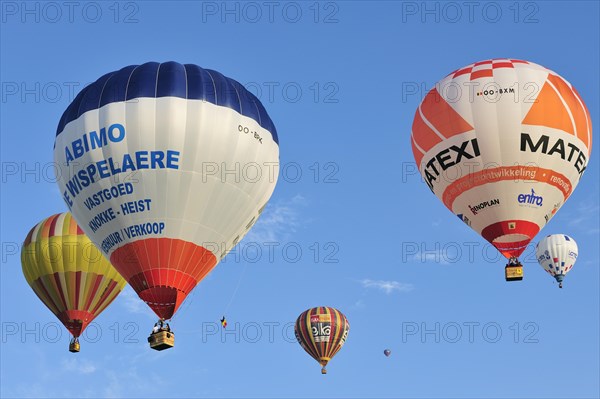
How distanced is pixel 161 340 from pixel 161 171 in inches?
168

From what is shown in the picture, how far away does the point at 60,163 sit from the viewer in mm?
28328

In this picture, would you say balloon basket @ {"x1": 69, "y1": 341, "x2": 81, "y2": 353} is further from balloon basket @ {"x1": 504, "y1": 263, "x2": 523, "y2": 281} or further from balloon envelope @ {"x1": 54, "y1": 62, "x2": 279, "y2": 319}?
balloon basket @ {"x1": 504, "y1": 263, "x2": 523, "y2": 281}

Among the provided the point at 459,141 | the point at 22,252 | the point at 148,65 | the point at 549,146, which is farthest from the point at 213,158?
the point at 22,252

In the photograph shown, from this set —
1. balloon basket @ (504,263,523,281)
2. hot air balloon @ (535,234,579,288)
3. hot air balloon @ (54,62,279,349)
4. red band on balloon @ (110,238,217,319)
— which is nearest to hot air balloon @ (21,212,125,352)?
hot air balloon @ (54,62,279,349)

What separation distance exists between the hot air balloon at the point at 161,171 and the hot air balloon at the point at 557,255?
2227cm

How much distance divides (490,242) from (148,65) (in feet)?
34.9

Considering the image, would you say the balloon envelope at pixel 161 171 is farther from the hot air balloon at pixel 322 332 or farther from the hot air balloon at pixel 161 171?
the hot air balloon at pixel 322 332

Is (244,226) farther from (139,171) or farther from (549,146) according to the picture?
(549,146)

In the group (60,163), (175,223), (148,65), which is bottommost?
(175,223)

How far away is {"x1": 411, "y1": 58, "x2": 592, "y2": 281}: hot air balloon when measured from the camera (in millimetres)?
28641

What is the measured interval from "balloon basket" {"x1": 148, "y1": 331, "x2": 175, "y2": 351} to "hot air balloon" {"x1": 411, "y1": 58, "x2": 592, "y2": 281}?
29.8 feet

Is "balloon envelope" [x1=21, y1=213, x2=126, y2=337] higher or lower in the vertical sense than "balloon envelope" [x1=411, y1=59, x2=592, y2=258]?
lower

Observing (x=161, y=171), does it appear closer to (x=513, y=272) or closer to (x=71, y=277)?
(x=513, y=272)

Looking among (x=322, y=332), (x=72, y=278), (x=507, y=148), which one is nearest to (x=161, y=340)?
(x=72, y=278)
